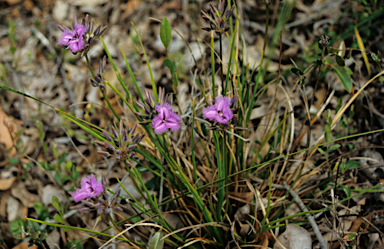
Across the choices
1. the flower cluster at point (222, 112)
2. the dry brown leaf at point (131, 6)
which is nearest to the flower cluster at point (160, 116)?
the flower cluster at point (222, 112)

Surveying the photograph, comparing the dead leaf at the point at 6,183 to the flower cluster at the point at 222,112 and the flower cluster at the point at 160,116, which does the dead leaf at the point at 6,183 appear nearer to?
the flower cluster at the point at 160,116

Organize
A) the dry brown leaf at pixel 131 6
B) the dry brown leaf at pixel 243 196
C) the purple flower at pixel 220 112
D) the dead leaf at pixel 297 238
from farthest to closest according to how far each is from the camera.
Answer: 1. the dry brown leaf at pixel 131 6
2. the dry brown leaf at pixel 243 196
3. the dead leaf at pixel 297 238
4. the purple flower at pixel 220 112

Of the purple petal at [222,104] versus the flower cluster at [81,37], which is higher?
the flower cluster at [81,37]

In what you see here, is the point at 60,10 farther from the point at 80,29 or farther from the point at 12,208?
the point at 80,29

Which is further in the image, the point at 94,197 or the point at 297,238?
the point at 297,238

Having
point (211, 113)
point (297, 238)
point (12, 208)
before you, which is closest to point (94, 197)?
point (211, 113)
